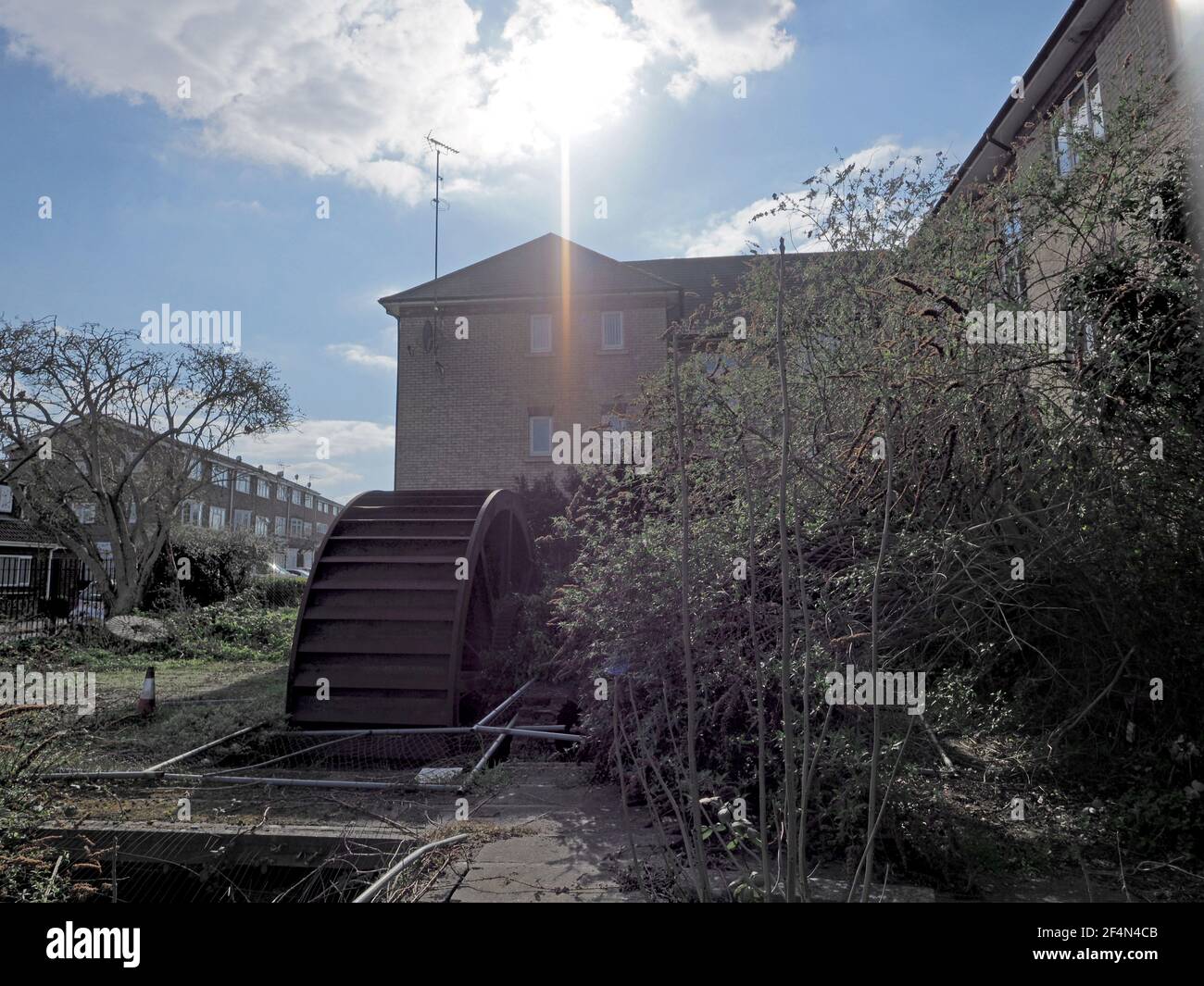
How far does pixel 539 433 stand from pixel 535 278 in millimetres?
3918

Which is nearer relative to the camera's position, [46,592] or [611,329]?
[46,592]

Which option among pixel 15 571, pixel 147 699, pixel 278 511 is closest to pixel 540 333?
pixel 15 571

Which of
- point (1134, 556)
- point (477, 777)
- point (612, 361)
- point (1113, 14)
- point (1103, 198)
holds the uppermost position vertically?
point (1113, 14)

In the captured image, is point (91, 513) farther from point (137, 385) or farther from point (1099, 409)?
A: point (1099, 409)

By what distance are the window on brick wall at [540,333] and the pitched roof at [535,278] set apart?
0.62 m

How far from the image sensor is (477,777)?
5336 millimetres

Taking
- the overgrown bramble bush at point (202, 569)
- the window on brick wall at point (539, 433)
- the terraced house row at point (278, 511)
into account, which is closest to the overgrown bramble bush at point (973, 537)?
the overgrown bramble bush at point (202, 569)

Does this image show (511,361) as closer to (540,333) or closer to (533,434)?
(540,333)

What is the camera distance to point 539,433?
19.0m

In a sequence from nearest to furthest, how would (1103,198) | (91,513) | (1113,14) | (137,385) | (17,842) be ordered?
(17,842)
(1103,198)
(1113,14)
(137,385)
(91,513)

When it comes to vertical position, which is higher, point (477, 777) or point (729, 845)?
point (729, 845)

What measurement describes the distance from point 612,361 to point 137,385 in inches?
384
